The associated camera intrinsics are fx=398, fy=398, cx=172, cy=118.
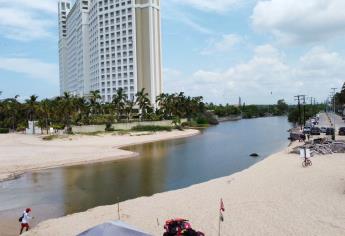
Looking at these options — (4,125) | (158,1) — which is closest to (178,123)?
(4,125)

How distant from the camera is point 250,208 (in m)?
24.2

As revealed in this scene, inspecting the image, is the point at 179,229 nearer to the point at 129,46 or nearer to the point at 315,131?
the point at 315,131

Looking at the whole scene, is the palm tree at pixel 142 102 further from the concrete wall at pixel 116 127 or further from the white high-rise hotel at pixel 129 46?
the white high-rise hotel at pixel 129 46

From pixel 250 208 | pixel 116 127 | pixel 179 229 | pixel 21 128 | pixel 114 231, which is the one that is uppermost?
pixel 114 231

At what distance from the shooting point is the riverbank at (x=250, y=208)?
66.6 ft

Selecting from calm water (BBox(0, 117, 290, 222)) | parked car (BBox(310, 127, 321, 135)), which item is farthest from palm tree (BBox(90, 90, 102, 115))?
parked car (BBox(310, 127, 321, 135))

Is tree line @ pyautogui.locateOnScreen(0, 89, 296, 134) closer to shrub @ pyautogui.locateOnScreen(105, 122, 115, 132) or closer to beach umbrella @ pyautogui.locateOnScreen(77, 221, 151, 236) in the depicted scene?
shrub @ pyautogui.locateOnScreen(105, 122, 115, 132)

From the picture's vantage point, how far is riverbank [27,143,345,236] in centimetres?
2030

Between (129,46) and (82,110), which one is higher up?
(129,46)

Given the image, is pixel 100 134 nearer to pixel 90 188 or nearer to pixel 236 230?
pixel 90 188

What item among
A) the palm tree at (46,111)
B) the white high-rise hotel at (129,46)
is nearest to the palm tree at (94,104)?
the palm tree at (46,111)

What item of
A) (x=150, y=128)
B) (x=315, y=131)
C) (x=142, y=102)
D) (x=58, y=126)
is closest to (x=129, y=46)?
(x=142, y=102)

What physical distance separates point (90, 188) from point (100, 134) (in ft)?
206

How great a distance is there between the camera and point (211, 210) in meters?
24.5
